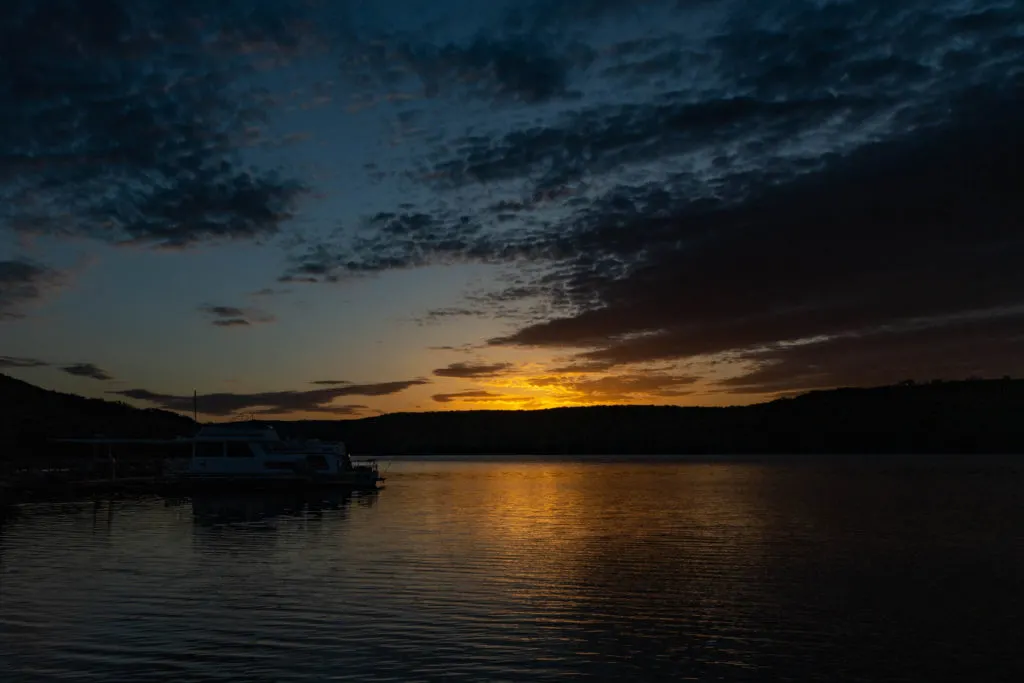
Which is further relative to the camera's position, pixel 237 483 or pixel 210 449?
pixel 210 449

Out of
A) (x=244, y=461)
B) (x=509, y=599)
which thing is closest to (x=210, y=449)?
(x=244, y=461)

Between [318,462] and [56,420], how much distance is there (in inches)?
3094

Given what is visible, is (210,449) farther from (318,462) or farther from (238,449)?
(318,462)

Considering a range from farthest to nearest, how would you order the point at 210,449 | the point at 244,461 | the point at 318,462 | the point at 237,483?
the point at 318,462
the point at 210,449
the point at 244,461
the point at 237,483

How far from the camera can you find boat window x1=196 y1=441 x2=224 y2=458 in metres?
83.0

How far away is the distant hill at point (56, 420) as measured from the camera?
4865 inches

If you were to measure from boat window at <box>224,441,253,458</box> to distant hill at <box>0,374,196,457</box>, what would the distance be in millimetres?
44847

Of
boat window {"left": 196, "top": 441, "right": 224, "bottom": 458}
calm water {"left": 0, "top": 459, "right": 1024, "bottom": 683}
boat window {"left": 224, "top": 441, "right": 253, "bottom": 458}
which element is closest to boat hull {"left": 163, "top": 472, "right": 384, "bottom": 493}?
boat window {"left": 224, "top": 441, "right": 253, "bottom": 458}

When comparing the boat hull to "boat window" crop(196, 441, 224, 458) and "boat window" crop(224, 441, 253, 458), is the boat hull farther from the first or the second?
"boat window" crop(196, 441, 224, 458)

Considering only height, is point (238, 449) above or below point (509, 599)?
above

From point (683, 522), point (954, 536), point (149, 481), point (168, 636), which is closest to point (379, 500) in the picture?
point (149, 481)

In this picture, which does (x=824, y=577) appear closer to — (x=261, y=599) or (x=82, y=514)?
(x=261, y=599)

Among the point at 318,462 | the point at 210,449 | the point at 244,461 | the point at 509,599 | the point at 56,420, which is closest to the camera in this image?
Result: the point at 509,599

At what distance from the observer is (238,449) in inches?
3268
